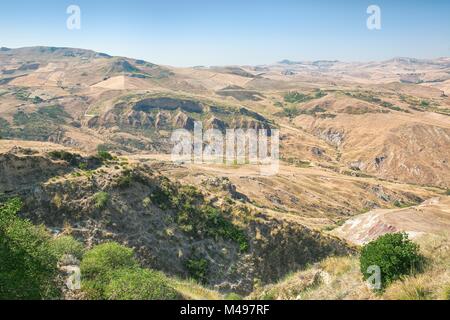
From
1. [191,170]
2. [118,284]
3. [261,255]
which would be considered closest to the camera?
[118,284]

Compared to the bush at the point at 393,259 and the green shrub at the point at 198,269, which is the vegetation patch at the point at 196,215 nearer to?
the green shrub at the point at 198,269

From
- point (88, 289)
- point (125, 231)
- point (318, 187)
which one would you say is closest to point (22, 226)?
point (88, 289)

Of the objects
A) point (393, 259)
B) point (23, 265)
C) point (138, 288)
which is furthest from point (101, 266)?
point (393, 259)

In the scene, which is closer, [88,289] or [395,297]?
Answer: [395,297]

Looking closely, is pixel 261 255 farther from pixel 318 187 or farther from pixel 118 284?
pixel 318 187

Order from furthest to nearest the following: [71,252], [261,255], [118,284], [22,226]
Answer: [261,255] → [71,252] → [22,226] → [118,284]

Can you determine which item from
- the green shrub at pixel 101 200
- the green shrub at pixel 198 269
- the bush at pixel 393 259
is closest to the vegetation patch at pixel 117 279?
the bush at pixel 393 259

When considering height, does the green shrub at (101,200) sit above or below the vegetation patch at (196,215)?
above
